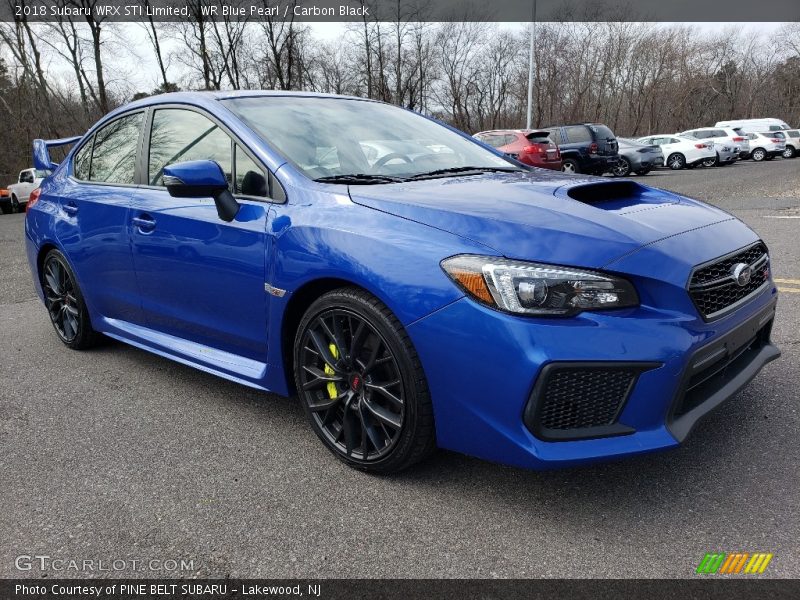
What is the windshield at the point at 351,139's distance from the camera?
9.42 feet

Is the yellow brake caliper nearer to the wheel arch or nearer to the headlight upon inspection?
the headlight

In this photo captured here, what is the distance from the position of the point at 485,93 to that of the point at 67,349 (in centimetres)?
4865

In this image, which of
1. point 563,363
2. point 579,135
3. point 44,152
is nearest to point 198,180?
point 563,363

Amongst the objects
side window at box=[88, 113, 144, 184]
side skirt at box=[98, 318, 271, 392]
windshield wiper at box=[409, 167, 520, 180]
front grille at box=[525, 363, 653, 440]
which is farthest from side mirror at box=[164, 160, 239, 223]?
front grille at box=[525, 363, 653, 440]

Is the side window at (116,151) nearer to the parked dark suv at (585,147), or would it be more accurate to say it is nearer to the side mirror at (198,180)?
the side mirror at (198,180)

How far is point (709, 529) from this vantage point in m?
2.05

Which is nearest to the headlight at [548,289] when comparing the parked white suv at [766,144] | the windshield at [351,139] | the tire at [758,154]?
the windshield at [351,139]

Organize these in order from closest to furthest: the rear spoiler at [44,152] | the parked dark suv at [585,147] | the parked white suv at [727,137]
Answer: the rear spoiler at [44,152]
the parked dark suv at [585,147]
the parked white suv at [727,137]

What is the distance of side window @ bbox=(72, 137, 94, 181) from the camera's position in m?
4.08

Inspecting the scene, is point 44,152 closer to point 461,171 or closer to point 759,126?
point 461,171

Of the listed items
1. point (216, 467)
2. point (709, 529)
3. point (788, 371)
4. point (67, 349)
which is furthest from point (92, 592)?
point (788, 371)

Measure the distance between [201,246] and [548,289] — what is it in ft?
5.48

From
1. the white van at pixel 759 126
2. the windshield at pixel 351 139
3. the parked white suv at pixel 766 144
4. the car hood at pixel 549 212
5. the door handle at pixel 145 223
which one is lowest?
the parked white suv at pixel 766 144

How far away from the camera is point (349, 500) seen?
7.68ft
